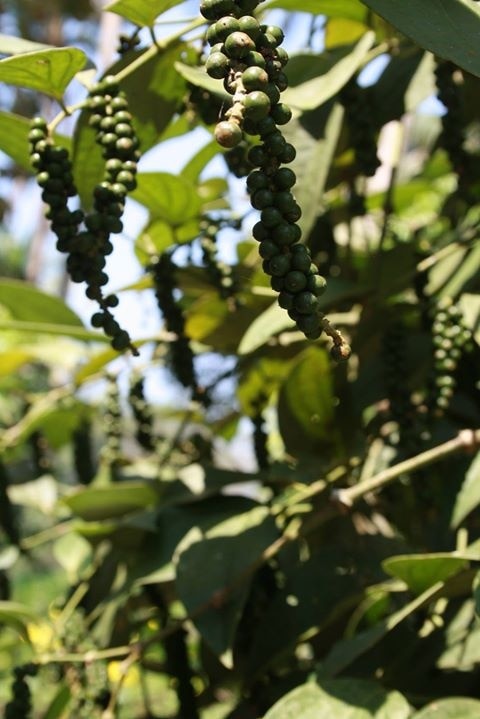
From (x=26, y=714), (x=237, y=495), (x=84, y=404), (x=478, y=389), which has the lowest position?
(x=84, y=404)

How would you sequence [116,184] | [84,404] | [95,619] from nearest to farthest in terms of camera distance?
[116,184] → [95,619] → [84,404]

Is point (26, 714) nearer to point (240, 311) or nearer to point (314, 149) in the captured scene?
point (240, 311)

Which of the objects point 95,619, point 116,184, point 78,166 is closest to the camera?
point 116,184

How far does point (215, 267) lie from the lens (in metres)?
0.84

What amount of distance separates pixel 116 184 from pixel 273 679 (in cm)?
49

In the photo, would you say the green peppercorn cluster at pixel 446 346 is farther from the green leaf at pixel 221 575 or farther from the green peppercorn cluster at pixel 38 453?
the green peppercorn cluster at pixel 38 453

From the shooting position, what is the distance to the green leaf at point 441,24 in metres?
0.53

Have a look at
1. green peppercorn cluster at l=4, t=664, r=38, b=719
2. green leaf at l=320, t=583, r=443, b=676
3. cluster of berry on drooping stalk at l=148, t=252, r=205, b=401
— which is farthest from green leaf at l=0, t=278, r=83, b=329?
green leaf at l=320, t=583, r=443, b=676

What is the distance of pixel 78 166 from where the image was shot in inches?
28.2

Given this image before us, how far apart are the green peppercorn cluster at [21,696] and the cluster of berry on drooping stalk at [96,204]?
35 centimetres

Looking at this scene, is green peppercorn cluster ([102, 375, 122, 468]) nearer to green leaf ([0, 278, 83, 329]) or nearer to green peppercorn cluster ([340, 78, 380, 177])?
green leaf ([0, 278, 83, 329])

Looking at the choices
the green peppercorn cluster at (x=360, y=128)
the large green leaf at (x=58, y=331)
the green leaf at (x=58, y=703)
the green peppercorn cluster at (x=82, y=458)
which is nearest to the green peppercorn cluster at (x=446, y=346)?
the green peppercorn cluster at (x=360, y=128)

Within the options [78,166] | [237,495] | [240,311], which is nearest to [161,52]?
[78,166]

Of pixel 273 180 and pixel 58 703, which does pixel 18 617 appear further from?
pixel 273 180
